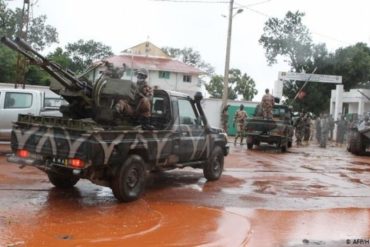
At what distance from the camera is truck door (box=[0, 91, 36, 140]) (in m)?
12.8

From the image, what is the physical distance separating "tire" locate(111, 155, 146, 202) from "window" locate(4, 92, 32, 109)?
251 inches

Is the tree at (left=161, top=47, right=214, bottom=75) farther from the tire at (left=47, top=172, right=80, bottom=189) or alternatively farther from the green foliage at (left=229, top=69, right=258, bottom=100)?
the tire at (left=47, top=172, right=80, bottom=189)

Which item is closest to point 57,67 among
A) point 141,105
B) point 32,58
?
point 32,58

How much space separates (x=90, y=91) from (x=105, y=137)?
1576 mm

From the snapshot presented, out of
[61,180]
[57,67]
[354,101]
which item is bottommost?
[61,180]

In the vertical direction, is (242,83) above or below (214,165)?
above

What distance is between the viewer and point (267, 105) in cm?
1839

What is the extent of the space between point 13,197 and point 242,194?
12.9ft

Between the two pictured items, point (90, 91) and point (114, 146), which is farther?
point (90, 91)

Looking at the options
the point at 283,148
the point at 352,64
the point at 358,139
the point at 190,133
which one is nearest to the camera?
the point at 190,133

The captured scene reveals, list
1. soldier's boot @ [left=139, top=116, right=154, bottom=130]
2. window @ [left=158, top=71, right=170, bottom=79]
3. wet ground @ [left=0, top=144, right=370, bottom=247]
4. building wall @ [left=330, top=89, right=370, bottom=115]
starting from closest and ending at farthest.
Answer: wet ground @ [left=0, top=144, right=370, bottom=247] → soldier's boot @ [left=139, top=116, right=154, bottom=130] → building wall @ [left=330, top=89, right=370, bottom=115] → window @ [left=158, top=71, right=170, bottom=79]

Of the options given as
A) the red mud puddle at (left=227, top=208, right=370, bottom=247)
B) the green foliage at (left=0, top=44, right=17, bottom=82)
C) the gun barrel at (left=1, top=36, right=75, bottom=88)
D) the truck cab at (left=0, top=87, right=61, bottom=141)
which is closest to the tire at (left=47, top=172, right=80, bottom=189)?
the gun barrel at (left=1, top=36, right=75, bottom=88)

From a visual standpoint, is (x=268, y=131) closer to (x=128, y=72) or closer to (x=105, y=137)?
(x=128, y=72)

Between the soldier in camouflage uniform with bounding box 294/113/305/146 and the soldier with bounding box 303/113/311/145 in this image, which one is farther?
the soldier with bounding box 303/113/311/145
